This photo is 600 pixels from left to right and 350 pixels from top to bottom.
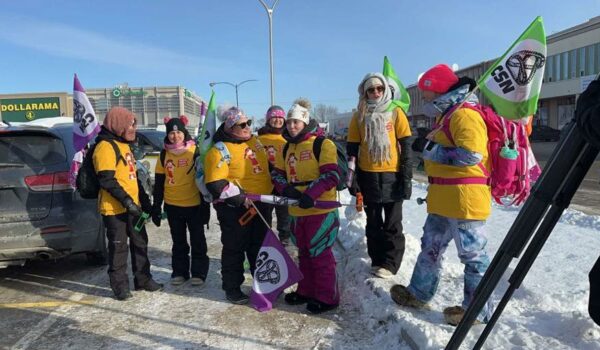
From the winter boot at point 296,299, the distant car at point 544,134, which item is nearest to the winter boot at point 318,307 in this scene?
the winter boot at point 296,299

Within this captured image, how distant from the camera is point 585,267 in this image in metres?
4.21

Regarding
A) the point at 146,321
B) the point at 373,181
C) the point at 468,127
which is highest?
the point at 468,127

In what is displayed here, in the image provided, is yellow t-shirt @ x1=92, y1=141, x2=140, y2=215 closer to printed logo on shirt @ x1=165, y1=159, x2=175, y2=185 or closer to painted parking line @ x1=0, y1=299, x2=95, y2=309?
printed logo on shirt @ x1=165, y1=159, x2=175, y2=185

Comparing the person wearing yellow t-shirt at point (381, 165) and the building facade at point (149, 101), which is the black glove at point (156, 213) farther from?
the building facade at point (149, 101)

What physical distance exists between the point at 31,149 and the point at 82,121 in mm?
552

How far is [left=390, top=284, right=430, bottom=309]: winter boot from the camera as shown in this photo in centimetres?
355

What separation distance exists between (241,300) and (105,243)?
6.22 ft

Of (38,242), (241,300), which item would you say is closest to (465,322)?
(241,300)

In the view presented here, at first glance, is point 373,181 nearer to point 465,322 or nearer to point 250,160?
point 250,160

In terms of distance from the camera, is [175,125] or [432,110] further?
[175,125]

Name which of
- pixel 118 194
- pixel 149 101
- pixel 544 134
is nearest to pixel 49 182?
pixel 118 194

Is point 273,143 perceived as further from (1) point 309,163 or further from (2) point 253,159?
(1) point 309,163

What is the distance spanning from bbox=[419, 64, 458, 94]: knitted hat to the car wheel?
11.4ft

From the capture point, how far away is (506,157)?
305cm
